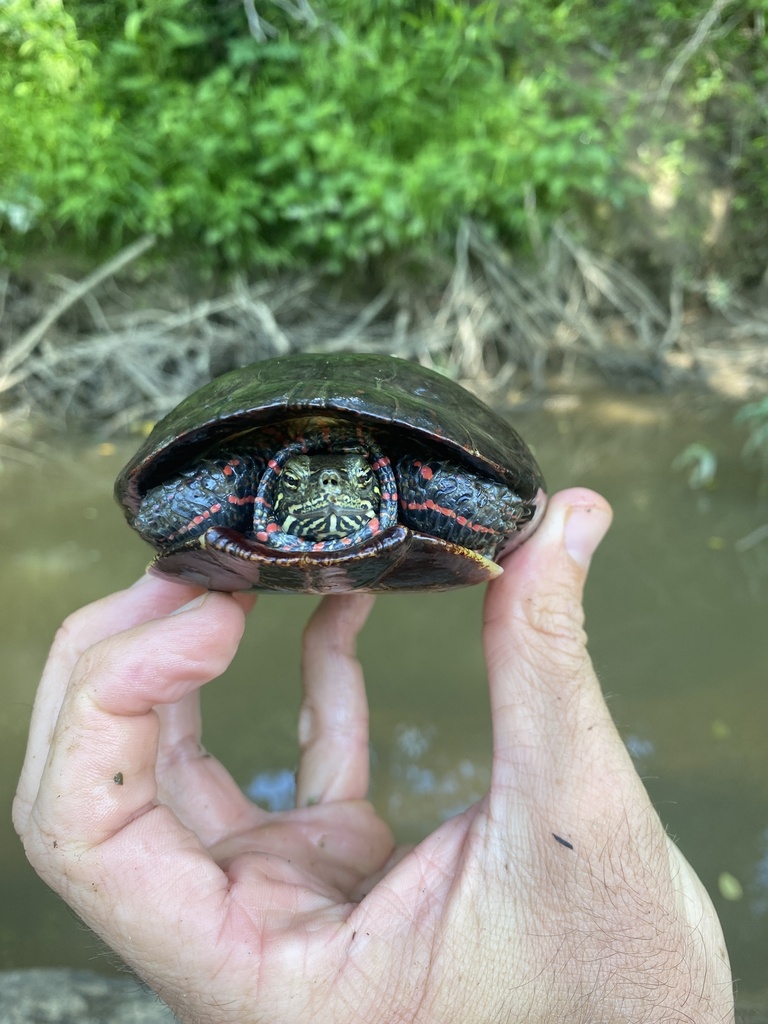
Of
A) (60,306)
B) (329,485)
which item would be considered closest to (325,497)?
(329,485)

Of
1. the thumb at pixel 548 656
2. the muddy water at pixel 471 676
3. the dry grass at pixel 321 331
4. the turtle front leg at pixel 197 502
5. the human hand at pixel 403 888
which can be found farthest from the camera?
the dry grass at pixel 321 331

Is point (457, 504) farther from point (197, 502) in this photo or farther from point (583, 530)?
point (197, 502)

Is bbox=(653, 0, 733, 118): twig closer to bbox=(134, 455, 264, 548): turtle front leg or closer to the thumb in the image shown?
the thumb

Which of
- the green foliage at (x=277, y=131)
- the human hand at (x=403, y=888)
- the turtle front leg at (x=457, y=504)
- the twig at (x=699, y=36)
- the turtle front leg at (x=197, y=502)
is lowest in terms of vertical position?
the human hand at (x=403, y=888)

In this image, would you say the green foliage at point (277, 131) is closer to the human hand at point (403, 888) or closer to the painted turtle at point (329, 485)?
the painted turtle at point (329, 485)

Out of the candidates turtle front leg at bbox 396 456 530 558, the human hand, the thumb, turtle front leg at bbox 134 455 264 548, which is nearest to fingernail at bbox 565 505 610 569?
the thumb

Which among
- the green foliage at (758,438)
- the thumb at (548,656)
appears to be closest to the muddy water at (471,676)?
the green foliage at (758,438)
